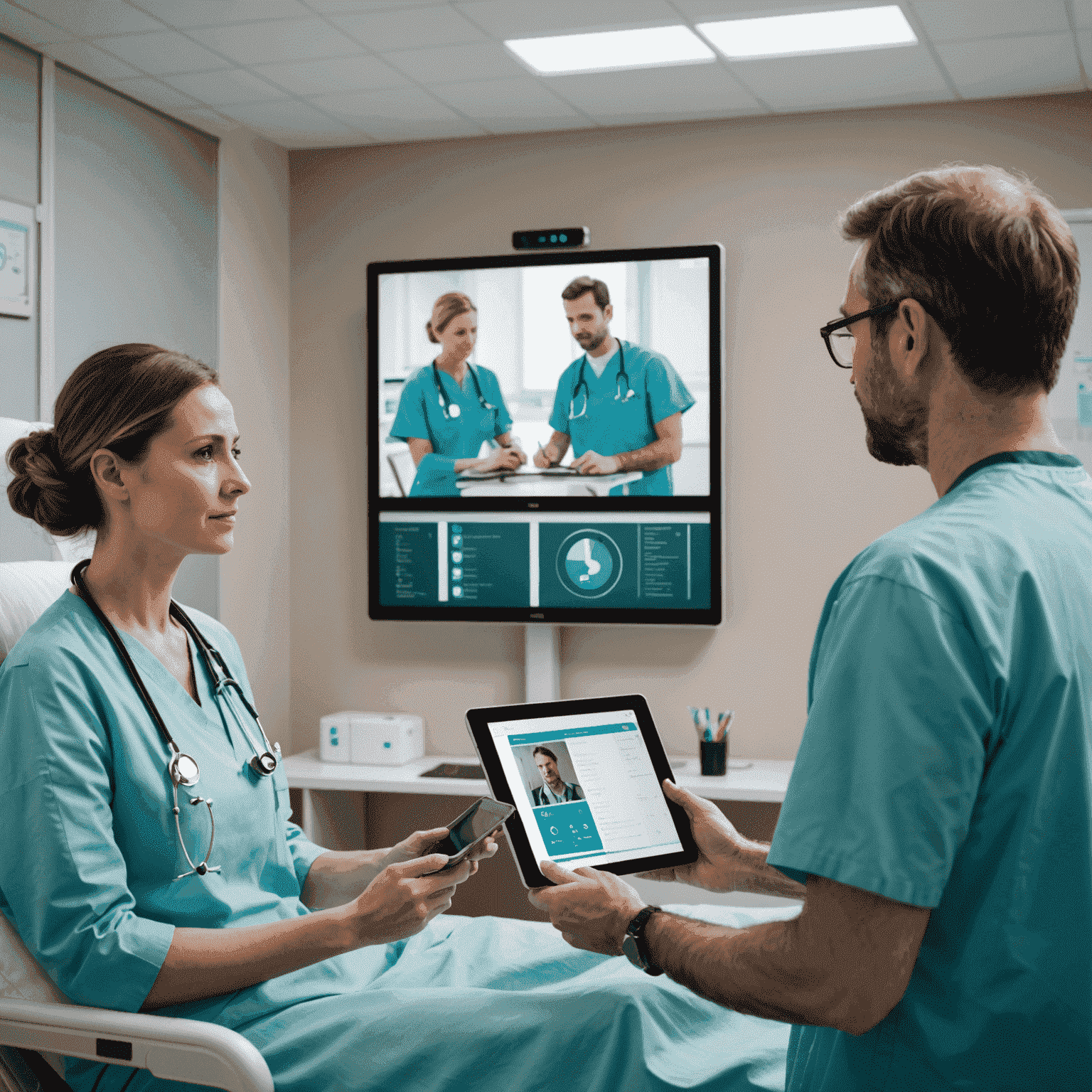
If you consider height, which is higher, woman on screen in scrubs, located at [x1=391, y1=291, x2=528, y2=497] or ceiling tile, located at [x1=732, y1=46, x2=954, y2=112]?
ceiling tile, located at [x1=732, y1=46, x2=954, y2=112]

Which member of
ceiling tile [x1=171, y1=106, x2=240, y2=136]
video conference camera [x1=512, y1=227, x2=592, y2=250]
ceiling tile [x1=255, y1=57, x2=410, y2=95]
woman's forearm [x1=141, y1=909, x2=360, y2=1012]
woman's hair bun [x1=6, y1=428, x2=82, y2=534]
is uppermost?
ceiling tile [x1=255, y1=57, x2=410, y2=95]

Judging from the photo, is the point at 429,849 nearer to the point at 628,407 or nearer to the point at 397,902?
the point at 397,902

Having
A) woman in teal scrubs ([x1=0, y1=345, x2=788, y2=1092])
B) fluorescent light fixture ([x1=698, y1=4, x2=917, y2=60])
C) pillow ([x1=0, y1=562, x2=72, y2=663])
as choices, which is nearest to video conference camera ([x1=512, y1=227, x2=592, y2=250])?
fluorescent light fixture ([x1=698, y1=4, x2=917, y2=60])

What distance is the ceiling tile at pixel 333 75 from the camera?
2.99 metres

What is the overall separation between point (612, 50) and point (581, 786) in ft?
6.77

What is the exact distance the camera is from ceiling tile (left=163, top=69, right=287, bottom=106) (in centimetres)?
305

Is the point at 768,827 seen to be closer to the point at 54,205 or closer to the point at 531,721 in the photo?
the point at 531,721

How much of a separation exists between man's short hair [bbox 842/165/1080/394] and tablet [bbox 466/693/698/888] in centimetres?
74

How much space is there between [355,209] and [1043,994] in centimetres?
335

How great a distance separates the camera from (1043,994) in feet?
3.03

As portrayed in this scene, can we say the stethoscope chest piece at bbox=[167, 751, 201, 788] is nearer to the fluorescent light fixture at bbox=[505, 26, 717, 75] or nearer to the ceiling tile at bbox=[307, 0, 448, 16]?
the ceiling tile at bbox=[307, 0, 448, 16]

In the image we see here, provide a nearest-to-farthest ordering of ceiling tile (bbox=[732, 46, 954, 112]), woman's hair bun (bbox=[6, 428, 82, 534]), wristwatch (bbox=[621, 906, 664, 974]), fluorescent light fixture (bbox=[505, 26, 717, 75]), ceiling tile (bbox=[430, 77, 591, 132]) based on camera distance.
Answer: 1. wristwatch (bbox=[621, 906, 664, 974])
2. woman's hair bun (bbox=[6, 428, 82, 534])
3. fluorescent light fixture (bbox=[505, 26, 717, 75])
4. ceiling tile (bbox=[732, 46, 954, 112])
5. ceiling tile (bbox=[430, 77, 591, 132])

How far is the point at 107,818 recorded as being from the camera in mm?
1423

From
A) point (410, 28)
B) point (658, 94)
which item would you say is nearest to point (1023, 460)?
point (410, 28)
